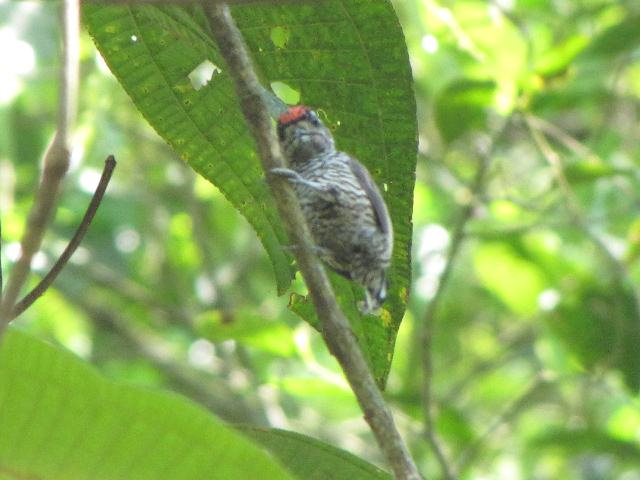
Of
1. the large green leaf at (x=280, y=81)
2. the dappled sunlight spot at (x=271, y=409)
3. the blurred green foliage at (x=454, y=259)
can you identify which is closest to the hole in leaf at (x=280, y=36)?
the large green leaf at (x=280, y=81)

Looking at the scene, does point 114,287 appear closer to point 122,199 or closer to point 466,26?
point 122,199

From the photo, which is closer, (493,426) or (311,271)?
(311,271)

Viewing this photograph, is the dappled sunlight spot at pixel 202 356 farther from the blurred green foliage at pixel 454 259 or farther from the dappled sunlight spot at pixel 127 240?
the dappled sunlight spot at pixel 127 240

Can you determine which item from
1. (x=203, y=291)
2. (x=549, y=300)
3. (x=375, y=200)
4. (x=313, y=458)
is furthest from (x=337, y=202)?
(x=203, y=291)

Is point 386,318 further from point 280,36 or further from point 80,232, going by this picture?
point 80,232

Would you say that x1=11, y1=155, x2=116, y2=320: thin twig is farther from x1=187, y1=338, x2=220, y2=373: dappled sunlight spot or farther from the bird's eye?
x1=187, y1=338, x2=220, y2=373: dappled sunlight spot
